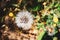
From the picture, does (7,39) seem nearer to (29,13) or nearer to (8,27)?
(8,27)

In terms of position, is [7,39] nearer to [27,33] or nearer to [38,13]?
[27,33]

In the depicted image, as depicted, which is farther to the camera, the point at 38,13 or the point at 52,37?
the point at 38,13

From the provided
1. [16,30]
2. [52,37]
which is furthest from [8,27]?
[52,37]

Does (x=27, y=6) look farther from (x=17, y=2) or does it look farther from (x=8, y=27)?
(x=8, y=27)

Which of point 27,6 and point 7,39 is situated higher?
point 27,6

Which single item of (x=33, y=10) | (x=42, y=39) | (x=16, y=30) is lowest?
(x=42, y=39)

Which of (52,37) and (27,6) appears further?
(27,6)

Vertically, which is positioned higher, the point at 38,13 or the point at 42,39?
the point at 38,13

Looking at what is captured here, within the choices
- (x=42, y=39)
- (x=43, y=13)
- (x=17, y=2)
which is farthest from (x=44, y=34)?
(x=17, y=2)
